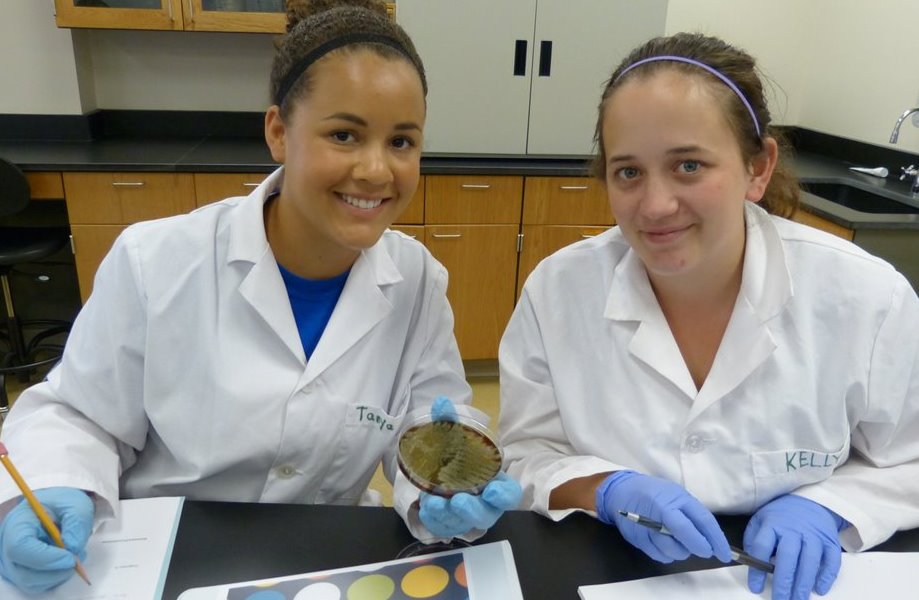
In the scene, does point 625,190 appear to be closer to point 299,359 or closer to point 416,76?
point 416,76

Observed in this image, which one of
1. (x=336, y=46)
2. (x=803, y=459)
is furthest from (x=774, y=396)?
(x=336, y=46)

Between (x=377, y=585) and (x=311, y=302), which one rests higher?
(x=311, y=302)

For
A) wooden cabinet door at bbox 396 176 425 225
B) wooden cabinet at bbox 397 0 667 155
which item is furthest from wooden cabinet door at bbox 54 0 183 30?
wooden cabinet door at bbox 396 176 425 225

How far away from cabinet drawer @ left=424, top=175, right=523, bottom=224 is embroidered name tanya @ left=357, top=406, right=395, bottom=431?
1.62 meters

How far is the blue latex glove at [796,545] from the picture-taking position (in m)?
0.77

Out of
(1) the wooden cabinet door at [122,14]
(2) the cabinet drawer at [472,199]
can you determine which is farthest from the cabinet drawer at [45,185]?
(2) the cabinet drawer at [472,199]

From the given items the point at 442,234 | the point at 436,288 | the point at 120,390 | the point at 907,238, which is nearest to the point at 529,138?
the point at 442,234

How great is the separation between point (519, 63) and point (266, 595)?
7.54 ft

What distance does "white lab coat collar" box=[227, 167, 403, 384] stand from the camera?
1.01 meters

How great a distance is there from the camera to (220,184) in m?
2.49

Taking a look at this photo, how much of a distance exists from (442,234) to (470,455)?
191 cm

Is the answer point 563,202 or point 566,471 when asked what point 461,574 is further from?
point 563,202

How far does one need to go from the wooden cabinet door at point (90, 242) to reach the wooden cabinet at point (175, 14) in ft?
2.61

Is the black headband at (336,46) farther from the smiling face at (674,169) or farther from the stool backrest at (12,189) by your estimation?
the stool backrest at (12,189)
